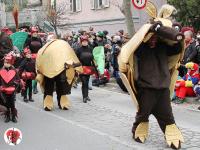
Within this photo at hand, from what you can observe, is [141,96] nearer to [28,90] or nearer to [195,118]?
[195,118]

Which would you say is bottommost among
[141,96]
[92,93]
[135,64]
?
[92,93]

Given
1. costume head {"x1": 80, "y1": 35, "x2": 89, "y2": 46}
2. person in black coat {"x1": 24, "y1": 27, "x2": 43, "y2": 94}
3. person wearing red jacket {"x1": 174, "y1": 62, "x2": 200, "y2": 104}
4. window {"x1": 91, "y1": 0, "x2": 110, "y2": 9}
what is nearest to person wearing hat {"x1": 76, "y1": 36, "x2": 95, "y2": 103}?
costume head {"x1": 80, "y1": 35, "x2": 89, "y2": 46}

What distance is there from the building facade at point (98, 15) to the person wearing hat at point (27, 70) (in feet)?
48.2

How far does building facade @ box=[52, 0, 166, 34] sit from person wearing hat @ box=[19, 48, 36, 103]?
578 inches

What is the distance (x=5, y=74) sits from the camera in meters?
9.48

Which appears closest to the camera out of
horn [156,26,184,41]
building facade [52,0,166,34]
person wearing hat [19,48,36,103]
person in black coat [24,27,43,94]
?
horn [156,26,184,41]

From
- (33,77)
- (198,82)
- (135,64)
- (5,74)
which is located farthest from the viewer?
(33,77)

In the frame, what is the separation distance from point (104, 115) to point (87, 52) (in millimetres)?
2282

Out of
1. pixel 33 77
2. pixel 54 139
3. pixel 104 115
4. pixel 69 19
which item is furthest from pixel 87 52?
pixel 69 19

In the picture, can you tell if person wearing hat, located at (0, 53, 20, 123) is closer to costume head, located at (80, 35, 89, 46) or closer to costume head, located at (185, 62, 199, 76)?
costume head, located at (80, 35, 89, 46)

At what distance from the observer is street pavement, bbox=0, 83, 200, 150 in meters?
7.79

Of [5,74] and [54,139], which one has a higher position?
[5,74]

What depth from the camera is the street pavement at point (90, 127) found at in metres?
7.79

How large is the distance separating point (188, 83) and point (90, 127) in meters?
3.54
